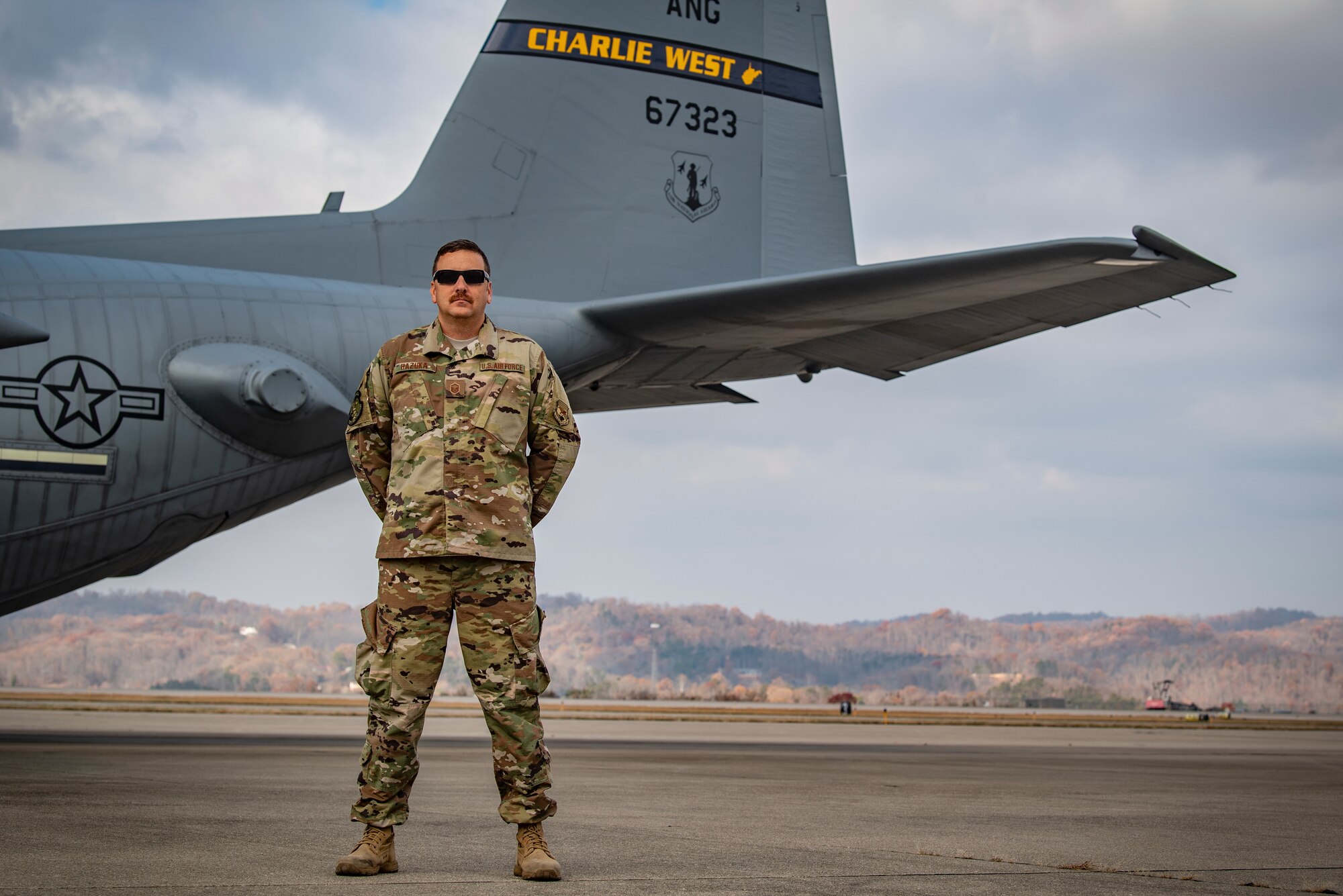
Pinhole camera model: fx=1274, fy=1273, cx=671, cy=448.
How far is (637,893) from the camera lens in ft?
12.4

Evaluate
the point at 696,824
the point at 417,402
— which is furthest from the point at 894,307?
the point at 417,402

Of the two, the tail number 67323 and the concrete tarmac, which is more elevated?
the tail number 67323

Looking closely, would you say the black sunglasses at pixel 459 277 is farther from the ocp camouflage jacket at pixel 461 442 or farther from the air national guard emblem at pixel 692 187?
the air national guard emblem at pixel 692 187

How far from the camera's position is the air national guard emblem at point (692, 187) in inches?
541

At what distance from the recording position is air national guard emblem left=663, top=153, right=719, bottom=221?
45.1ft

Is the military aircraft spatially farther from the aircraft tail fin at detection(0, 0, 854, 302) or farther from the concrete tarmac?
the concrete tarmac

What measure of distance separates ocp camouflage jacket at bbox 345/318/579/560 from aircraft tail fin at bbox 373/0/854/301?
296 inches

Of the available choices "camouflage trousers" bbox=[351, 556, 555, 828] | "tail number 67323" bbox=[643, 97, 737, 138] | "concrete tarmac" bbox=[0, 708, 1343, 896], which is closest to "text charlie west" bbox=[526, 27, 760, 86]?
"tail number 67323" bbox=[643, 97, 737, 138]

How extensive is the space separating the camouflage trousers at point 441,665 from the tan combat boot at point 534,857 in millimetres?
51

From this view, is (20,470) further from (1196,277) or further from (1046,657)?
(1046,657)

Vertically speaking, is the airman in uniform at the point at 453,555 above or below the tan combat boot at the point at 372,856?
above

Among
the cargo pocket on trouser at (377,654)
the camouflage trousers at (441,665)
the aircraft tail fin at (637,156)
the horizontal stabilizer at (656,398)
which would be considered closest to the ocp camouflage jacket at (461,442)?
the camouflage trousers at (441,665)

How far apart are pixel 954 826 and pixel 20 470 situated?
683 cm

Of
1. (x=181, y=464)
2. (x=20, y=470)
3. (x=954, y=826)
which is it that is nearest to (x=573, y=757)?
(x=181, y=464)
